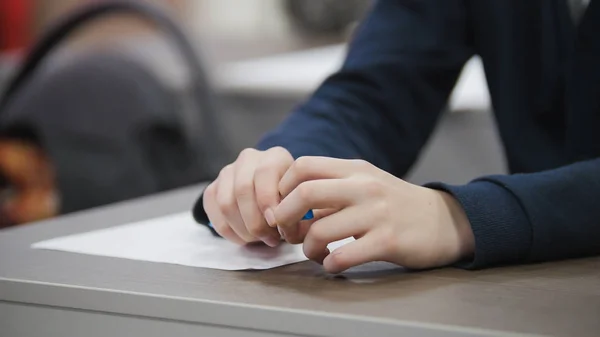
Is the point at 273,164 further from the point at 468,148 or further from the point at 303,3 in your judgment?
the point at 303,3

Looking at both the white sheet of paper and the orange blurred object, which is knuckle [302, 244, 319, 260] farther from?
the orange blurred object

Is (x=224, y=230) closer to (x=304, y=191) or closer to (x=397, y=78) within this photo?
(x=304, y=191)

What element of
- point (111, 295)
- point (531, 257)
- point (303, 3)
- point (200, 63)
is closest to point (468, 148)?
point (200, 63)

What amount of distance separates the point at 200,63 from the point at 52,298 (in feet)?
3.21

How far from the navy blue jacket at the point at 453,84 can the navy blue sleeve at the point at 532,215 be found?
11 centimetres

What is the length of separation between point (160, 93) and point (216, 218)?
2.74ft

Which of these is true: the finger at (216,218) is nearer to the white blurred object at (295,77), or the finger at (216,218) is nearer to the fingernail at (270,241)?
the fingernail at (270,241)

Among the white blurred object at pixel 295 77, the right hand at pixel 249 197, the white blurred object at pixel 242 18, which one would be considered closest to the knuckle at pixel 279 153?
the right hand at pixel 249 197

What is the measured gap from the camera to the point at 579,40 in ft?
2.38

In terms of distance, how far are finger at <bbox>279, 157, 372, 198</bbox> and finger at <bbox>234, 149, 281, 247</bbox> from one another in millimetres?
28

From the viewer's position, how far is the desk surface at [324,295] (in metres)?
0.44

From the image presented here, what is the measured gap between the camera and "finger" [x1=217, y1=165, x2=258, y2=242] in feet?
1.90

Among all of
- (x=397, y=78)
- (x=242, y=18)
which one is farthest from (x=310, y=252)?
(x=242, y=18)

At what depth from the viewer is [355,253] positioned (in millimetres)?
512
